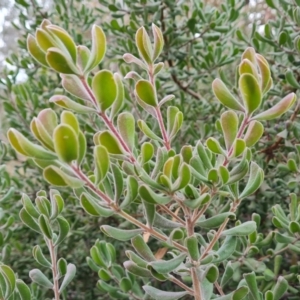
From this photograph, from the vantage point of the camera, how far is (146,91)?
1.52ft

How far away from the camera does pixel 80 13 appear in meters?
1.53

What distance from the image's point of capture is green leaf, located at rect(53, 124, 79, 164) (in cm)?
36

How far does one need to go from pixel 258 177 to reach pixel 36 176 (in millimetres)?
996

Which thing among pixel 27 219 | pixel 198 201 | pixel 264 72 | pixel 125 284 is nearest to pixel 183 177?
pixel 198 201

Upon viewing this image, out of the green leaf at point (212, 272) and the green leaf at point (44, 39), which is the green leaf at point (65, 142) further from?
the green leaf at point (212, 272)

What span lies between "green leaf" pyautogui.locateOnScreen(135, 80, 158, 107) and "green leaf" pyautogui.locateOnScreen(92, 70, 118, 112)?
0.04m

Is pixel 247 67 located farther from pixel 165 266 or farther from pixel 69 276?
pixel 69 276

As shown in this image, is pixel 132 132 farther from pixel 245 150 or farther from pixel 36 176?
pixel 36 176

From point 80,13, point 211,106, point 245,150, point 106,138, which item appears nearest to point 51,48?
point 106,138

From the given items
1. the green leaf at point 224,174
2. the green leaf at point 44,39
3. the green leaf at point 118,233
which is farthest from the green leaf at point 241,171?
the green leaf at point 44,39

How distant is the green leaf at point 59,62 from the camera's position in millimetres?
387

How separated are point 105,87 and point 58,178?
100mm

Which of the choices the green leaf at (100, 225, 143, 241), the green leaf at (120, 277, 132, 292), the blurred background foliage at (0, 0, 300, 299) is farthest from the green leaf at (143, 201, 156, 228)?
the blurred background foliage at (0, 0, 300, 299)

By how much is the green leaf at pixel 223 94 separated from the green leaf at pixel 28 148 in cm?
18
